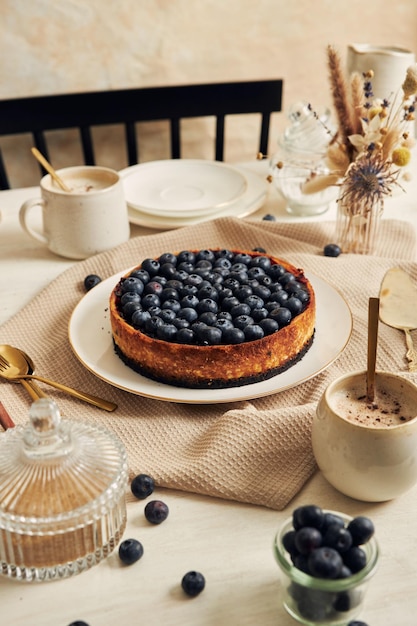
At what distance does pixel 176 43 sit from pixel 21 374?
70.4 inches

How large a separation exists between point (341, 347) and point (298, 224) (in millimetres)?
487

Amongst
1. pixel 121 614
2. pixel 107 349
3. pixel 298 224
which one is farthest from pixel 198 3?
pixel 121 614

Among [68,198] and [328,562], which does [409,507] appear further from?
[68,198]

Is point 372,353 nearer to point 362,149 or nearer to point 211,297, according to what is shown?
point 211,297

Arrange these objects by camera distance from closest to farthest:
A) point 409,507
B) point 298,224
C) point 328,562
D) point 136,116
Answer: point 328,562 → point 409,507 → point 298,224 → point 136,116

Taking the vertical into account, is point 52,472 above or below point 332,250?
above

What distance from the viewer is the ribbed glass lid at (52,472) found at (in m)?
0.81

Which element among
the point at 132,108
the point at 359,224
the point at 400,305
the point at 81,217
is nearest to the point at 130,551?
the point at 400,305

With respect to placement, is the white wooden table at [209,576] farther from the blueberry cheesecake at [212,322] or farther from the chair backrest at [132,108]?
the chair backrest at [132,108]

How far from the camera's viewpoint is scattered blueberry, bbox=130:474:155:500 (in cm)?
96

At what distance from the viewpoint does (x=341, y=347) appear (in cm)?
121

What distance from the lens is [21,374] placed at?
1.19 m

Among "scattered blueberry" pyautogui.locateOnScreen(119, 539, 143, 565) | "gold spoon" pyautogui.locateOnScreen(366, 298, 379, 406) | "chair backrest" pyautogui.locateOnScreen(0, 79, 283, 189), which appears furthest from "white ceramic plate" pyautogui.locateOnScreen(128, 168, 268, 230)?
"scattered blueberry" pyautogui.locateOnScreen(119, 539, 143, 565)

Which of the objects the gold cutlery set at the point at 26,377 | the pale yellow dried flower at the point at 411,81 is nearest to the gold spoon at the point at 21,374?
the gold cutlery set at the point at 26,377
